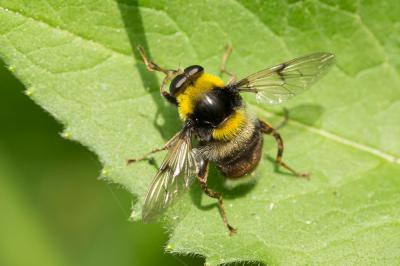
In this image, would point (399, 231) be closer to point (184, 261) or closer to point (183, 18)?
point (184, 261)

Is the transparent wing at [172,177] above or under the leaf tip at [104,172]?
under

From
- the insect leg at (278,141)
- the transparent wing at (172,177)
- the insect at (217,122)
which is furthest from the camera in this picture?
the insect leg at (278,141)

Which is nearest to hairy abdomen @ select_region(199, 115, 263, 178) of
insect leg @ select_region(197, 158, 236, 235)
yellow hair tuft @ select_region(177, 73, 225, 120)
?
insect leg @ select_region(197, 158, 236, 235)

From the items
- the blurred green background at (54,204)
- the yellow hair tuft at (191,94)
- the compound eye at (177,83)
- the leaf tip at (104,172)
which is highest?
the compound eye at (177,83)

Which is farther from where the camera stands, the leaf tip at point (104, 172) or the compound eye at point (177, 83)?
the compound eye at point (177, 83)

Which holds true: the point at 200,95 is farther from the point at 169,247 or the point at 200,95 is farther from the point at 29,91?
the point at 29,91

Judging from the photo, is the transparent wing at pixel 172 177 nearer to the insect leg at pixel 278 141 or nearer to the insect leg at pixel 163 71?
the insect leg at pixel 163 71

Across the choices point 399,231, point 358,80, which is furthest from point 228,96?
point 399,231

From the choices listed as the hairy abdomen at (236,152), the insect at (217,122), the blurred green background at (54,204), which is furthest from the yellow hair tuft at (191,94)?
the blurred green background at (54,204)
